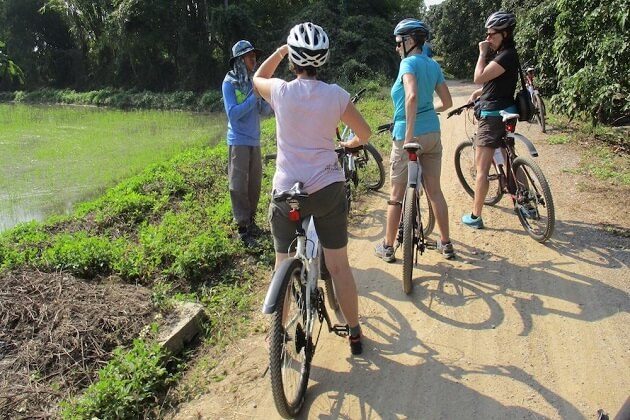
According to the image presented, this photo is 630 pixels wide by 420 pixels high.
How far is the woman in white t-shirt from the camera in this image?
2600 millimetres

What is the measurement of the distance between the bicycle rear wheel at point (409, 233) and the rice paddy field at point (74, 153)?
6685 mm

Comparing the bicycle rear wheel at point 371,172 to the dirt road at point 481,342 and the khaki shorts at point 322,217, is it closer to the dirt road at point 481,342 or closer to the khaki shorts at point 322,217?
the dirt road at point 481,342

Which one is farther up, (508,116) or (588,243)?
(508,116)

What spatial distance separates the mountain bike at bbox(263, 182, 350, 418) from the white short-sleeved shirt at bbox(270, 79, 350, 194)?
0.11m

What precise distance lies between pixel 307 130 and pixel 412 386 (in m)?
1.65

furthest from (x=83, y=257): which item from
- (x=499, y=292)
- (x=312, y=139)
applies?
(x=499, y=292)

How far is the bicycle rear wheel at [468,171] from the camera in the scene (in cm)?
572

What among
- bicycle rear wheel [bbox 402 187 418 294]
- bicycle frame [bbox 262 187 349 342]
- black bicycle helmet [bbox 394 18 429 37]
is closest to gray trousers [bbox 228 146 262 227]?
bicycle rear wheel [bbox 402 187 418 294]

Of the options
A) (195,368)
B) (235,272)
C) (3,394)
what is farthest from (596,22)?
(3,394)

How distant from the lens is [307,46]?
8.31 ft

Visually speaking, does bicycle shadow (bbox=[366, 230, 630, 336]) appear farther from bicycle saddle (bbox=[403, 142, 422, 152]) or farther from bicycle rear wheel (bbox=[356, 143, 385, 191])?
bicycle rear wheel (bbox=[356, 143, 385, 191])

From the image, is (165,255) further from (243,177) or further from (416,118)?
(416,118)

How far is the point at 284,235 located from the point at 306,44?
3.56ft

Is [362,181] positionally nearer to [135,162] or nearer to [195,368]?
[195,368]
